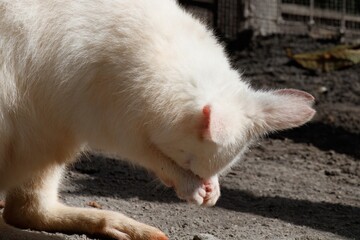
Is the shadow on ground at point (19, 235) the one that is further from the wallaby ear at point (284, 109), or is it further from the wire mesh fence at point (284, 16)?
the wire mesh fence at point (284, 16)

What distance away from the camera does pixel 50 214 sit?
3959mm

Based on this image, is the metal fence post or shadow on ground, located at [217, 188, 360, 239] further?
the metal fence post

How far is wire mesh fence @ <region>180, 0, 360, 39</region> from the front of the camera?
348 inches

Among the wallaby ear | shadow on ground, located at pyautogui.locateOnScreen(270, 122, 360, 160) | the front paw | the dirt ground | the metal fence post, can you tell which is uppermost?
the wallaby ear

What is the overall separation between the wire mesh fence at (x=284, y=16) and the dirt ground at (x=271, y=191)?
1841mm

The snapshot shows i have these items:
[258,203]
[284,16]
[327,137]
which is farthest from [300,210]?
[284,16]

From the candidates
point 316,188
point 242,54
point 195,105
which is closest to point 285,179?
point 316,188

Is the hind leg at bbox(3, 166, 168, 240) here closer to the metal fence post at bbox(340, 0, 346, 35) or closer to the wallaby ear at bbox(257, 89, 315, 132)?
the wallaby ear at bbox(257, 89, 315, 132)

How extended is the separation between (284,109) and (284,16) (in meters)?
6.18

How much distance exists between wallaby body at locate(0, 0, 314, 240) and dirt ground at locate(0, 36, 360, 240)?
0.66 metres

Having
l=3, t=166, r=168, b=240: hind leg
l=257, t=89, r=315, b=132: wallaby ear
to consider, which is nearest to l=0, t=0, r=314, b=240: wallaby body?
l=257, t=89, r=315, b=132: wallaby ear

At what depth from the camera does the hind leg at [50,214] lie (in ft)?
12.6

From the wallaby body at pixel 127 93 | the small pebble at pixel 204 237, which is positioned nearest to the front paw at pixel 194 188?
the wallaby body at pixel 127 93

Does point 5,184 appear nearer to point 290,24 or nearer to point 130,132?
point 130,132
